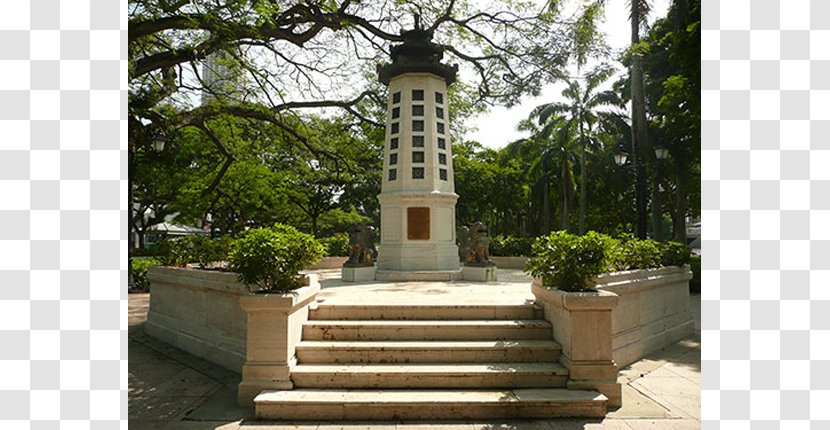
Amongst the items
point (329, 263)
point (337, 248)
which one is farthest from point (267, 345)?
point (337, 248)

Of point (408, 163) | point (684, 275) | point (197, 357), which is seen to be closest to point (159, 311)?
point (197, 357)

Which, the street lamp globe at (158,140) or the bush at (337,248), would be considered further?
the bush at (337,248)

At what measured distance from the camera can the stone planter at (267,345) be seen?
17.9ft

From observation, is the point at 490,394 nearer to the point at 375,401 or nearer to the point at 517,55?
the point at 375,401

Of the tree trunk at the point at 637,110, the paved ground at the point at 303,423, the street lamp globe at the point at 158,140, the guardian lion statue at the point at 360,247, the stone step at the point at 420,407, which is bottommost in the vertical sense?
the paved ground at the point at 303,423

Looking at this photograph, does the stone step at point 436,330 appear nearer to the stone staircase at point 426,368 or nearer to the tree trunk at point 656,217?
the stone staircase at point 426,368

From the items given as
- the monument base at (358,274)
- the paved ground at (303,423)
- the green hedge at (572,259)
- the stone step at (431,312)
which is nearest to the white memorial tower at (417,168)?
the monument base at (358,274)

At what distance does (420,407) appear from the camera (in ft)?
16.9

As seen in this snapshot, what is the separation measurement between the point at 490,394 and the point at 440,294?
10.8 ft

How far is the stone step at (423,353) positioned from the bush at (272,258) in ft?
3.10

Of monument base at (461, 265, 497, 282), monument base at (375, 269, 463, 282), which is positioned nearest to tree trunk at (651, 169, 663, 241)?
monument base at (461, 265, 497, 282)

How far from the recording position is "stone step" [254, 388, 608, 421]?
5121 millimetres

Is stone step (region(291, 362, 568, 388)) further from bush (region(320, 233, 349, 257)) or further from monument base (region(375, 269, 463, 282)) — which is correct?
bush (region(320, 233, 349, 257))

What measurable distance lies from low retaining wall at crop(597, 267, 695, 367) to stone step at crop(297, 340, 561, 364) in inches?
63.0
